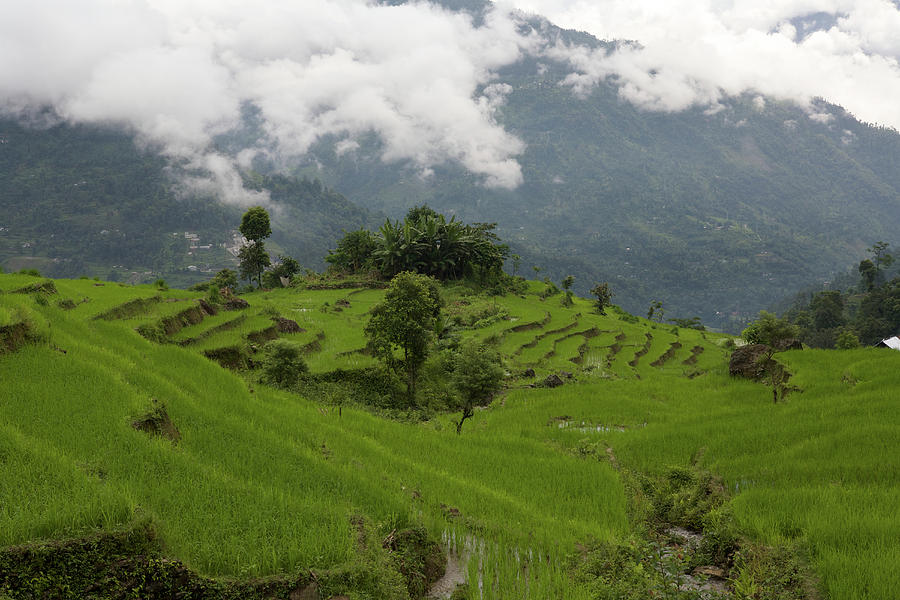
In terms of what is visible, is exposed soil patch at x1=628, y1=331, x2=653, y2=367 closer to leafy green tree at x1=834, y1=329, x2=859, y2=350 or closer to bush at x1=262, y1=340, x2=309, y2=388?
leafy green tree at x1=834, y1=329, x2=859, y2=350

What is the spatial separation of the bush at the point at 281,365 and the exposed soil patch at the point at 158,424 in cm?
818

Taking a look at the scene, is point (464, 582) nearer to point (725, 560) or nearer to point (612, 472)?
point (725, 560)

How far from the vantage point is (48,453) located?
18.0 feet

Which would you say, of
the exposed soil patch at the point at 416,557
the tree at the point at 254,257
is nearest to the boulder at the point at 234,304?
the exposed soil patch at the point at 416,557

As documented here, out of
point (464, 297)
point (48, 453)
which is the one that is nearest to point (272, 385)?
point (48, 453)

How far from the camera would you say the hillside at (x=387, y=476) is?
184 inches

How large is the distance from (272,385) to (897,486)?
47.2 feet

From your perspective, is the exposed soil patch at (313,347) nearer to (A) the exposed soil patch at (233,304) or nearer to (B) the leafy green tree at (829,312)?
(A) the exposed soil patch at (233,304)

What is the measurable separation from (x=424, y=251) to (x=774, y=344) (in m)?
31.0

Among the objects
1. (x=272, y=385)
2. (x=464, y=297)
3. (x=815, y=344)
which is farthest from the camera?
(x=815, y=344)

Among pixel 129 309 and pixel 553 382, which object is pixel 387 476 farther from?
pixel 129 309

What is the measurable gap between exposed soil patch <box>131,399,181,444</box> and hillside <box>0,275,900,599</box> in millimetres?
35

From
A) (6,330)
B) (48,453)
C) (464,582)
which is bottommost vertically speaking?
(464,582)

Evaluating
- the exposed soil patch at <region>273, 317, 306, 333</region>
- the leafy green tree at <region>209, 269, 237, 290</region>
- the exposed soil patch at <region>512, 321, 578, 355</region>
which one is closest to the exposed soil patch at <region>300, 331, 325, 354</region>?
the exposed soil patch at <region>273, 317, 306, 333</region>
